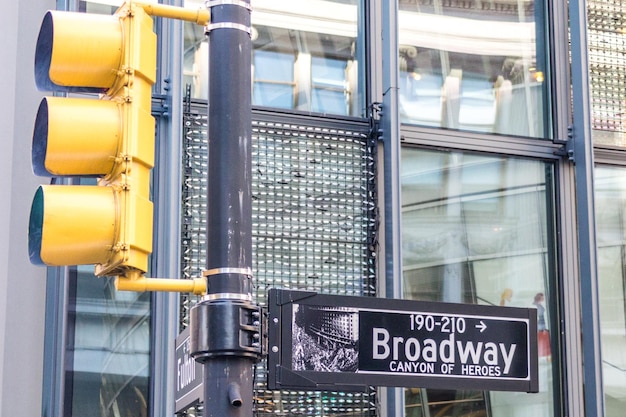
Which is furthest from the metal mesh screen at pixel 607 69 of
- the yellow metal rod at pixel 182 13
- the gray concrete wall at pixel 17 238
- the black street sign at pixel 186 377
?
the yellow metal rod at pixel 182 13

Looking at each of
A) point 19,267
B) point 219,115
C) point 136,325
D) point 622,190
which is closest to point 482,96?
point 622,190

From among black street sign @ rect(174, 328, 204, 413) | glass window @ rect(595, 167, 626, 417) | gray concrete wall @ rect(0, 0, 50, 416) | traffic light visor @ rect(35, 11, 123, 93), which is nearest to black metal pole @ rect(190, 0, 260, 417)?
black street sign @ rect(174, 328, 204, 413)

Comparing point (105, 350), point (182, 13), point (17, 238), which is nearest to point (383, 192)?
point (105, 350)

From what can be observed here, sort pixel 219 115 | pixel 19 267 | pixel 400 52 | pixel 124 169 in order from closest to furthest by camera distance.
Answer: pixel 124 169 → pixel 219 115 → pixel 19 267 → pixel 400 52

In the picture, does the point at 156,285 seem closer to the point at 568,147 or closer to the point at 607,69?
the point at 568,147

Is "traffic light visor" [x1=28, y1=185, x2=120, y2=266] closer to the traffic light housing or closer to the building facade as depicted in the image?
the traffic light housing

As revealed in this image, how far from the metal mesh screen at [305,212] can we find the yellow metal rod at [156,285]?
527 cm

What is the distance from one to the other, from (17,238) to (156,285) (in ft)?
17.2

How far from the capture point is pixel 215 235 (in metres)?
4.53

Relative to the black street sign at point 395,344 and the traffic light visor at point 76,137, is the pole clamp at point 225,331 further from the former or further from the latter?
the traffic light visor at point 76,137

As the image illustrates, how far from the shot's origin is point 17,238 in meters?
9.41

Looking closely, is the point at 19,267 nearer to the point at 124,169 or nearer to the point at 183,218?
the point at 183,218

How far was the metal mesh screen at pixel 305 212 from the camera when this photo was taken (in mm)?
10016

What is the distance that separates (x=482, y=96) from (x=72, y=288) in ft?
15.2
